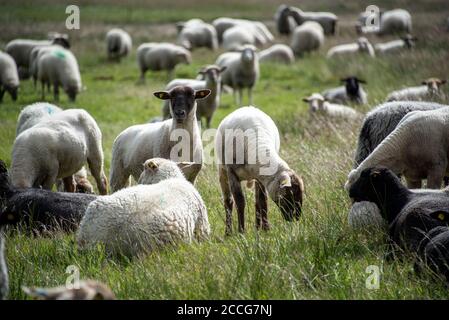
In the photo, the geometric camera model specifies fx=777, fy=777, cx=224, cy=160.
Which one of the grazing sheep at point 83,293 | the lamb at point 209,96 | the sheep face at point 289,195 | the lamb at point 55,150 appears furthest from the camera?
the lamb at point 209,96

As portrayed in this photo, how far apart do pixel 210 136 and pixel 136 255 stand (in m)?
7.81

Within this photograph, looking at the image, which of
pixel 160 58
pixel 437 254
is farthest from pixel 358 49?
pixel 437 254

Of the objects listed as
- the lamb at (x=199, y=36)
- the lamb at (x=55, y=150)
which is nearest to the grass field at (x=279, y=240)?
the lamb at (x=55, y=150)

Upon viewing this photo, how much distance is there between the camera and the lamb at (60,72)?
68.7 feet

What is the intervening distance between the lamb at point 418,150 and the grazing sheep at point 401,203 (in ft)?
2.13

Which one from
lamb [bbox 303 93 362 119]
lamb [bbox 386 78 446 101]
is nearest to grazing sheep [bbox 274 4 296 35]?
lamb [bbox 303 93 362 119]

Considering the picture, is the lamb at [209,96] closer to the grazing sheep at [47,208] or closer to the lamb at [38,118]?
the lamb at [38,118]

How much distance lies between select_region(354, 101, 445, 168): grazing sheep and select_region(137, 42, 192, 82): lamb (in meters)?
17.3

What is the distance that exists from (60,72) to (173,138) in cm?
1262

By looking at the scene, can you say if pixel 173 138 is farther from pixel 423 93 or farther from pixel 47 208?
pixel 423 93

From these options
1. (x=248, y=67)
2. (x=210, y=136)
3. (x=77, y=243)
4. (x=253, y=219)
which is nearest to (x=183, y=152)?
(x=253, y=219)

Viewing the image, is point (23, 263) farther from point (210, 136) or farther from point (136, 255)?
point (210, 136)

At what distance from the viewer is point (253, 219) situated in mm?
8492

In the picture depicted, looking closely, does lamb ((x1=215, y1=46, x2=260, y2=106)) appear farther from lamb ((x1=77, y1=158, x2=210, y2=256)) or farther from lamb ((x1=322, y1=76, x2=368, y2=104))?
lamb ((x1=77, y1=158, x2=210, y2=256))
